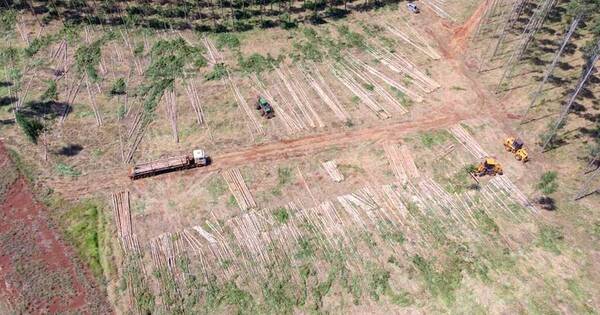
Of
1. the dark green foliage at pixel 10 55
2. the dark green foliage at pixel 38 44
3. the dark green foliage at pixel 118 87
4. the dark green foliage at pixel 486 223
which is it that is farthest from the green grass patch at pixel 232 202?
the dark green foliage at pixel 10 55

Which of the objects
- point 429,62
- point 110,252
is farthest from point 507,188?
point 110,252

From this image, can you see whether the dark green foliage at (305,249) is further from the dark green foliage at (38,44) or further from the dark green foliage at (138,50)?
the dark green foliage at (38,44)

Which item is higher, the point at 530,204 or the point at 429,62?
the point at 429,62

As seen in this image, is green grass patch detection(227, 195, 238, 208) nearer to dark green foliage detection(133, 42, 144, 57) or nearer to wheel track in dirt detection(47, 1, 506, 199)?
wheel track in dirt detection(47, 1, 506, 199)

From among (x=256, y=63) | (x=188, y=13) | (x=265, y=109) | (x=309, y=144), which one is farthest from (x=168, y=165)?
(x=188, y=13)

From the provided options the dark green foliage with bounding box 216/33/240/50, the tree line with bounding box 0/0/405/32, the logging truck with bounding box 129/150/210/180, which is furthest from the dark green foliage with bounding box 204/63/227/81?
the logging truck with bounding box 129/150/210/180

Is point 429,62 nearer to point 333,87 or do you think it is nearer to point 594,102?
point 333,87

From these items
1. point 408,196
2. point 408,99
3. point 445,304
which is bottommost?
point 445,304
